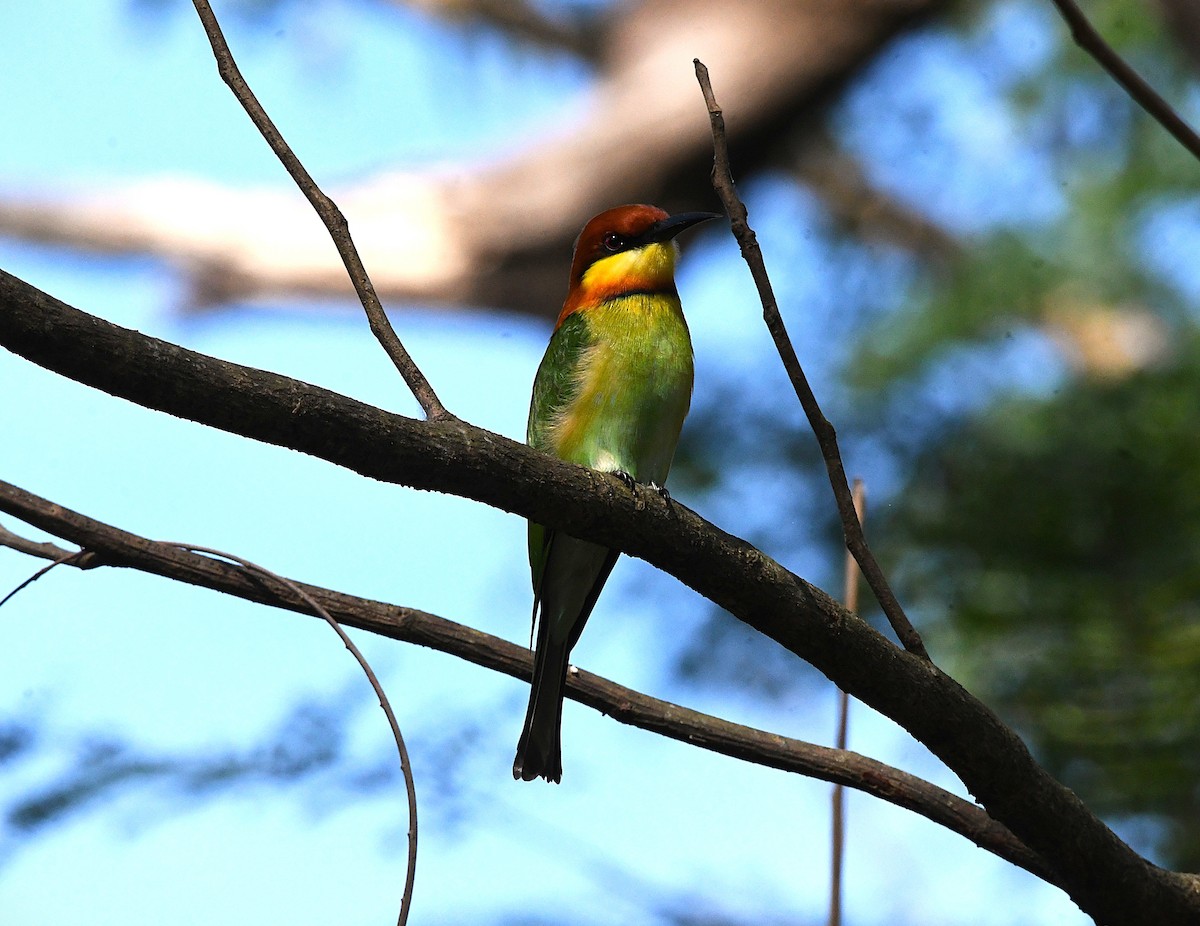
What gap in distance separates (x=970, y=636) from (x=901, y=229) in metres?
3.86

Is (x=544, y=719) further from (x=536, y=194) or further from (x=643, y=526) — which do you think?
(x=536, y=194)

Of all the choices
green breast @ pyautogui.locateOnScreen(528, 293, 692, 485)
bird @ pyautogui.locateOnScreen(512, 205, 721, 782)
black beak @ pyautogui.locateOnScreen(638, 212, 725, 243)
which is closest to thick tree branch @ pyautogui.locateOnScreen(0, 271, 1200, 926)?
bird @ pyautogui.locateOnScreen(512, 205, 721, 782)

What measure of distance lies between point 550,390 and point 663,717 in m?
1.05

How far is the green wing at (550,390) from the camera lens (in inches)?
121

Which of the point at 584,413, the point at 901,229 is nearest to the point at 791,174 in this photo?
the point at 901,229

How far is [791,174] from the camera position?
747 cm

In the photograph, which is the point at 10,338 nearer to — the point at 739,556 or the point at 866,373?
the point at 739,556

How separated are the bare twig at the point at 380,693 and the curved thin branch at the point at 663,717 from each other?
0.06 ft

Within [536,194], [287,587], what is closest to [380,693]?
[287,587]


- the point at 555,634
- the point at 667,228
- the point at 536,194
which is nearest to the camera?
the point at 555,634

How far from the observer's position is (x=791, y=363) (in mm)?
2049

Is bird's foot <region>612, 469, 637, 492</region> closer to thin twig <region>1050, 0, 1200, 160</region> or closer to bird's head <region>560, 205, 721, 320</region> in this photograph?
bird's head <region>560, 205, 721, 320</region>

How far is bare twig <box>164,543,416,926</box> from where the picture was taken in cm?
172

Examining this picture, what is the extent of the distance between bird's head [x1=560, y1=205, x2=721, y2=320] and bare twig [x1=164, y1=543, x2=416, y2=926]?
150 cm
